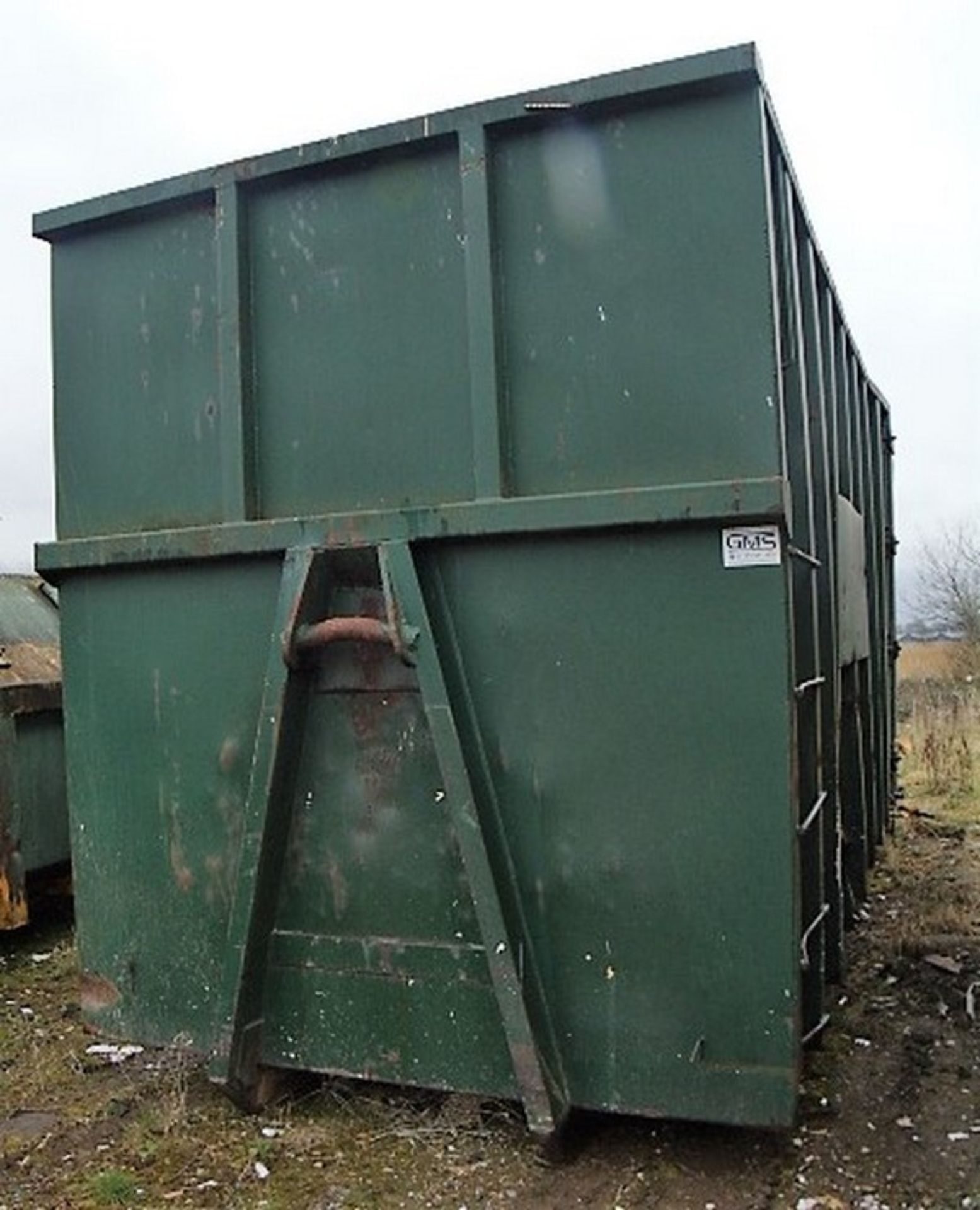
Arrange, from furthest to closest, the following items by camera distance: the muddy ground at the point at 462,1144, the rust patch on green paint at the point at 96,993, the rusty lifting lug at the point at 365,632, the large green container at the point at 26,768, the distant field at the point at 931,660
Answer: the distant field at the point at 931,660
the large green container at the point at 26,768
the rust patch on green paint at the point at 96,993
the rusty lifting lug at the point at 365,632
the muddy ground at the point at 462,1144

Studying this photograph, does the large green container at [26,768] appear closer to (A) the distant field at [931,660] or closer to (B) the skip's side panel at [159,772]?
(B) the skip's side panel at [159,772]

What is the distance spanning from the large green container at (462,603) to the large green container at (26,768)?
1452 millimetres

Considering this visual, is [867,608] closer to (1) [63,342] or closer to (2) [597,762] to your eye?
(2) [597,762]

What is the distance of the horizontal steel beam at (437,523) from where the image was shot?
2752 millimetres

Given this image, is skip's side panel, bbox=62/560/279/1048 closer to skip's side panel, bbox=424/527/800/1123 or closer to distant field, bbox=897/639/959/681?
skip's side panel, bbox=424/527/800/1123

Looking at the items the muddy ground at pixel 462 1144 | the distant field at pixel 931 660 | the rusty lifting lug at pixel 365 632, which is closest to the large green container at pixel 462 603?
the rusty lifting lug at pixel 365 632

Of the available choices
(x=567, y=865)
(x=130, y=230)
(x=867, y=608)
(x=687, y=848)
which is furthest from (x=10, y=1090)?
(x=867, y=608)

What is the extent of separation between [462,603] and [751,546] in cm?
76

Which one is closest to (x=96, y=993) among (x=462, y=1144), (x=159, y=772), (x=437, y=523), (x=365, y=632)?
(x=159, y=772)

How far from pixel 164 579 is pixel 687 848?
1675 mm

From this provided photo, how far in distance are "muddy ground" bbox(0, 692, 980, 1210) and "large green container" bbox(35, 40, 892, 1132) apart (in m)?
0.17

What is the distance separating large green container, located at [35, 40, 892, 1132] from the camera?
281 centimetres

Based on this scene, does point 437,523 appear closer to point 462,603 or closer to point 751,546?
point 462,603

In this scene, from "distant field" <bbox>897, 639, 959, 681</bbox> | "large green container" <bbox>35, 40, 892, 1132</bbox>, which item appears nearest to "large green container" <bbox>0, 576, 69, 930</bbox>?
"large green container" <bbox>35, 40, 892, 1132</bbox>
